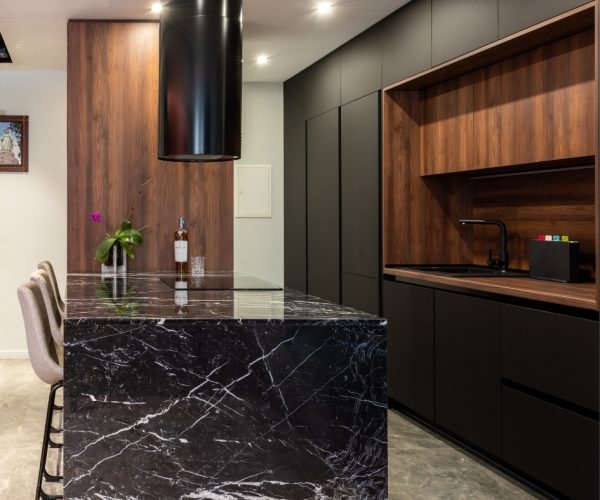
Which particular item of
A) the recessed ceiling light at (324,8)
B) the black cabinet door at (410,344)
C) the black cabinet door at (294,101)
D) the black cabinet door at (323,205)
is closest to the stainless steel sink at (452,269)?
the black cabinet door at (410,344)

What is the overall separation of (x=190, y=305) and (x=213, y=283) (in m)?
0.95

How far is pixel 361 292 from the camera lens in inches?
181

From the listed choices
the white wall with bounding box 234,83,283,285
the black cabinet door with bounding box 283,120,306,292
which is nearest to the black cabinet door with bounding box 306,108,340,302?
the black cabinet door with bounding box 283,120,306,292

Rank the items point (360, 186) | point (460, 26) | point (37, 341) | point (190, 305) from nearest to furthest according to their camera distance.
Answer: point (190, 305) < point (37, 341) < point (460, 26) < point (360, 186)

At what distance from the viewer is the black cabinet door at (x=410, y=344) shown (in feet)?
12.3

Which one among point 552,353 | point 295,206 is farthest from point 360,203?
point 552,353

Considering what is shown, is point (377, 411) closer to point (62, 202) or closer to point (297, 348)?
point (297, 348)

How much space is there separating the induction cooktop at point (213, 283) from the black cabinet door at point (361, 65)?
1690 mm

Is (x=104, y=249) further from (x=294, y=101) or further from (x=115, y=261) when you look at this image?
(x=294, y=101)

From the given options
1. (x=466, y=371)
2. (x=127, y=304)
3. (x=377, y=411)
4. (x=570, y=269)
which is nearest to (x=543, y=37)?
(x=570, y=269)

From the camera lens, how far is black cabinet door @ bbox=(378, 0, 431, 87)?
3801 mm

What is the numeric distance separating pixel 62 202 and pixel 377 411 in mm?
4641

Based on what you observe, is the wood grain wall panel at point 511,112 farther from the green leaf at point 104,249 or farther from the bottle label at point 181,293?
the green leaf at point 104,249

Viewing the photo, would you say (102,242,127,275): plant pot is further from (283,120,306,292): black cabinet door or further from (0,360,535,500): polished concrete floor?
(283,120,306,292): black cabinet door
